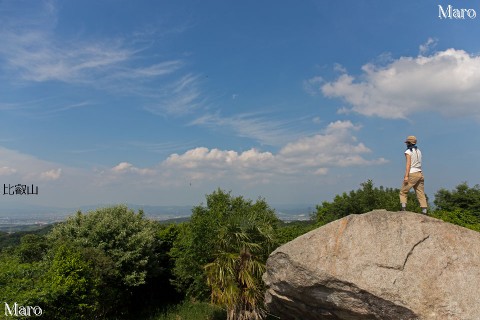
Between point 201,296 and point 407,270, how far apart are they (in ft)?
41.4

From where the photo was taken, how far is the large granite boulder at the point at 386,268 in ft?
32.4

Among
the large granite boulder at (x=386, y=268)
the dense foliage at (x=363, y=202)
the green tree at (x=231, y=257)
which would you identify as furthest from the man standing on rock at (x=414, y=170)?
the dense foliage at (x=363, y=202)

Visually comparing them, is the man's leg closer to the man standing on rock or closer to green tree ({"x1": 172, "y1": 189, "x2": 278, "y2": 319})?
the man standing on rock

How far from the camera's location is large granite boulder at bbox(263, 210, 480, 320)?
9875 mm

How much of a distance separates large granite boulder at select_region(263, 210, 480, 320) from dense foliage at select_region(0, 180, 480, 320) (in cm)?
445

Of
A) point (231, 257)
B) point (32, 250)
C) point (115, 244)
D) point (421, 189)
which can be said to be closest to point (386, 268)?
point (421, 189)

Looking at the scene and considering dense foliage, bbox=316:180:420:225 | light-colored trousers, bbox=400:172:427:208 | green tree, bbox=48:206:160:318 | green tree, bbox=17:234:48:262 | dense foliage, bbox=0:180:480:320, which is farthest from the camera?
dense foliage, bbox=316:180:420:225

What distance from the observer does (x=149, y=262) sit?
26.1 meters

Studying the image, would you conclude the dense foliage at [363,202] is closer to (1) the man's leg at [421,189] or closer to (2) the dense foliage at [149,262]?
(2) the dense foliage at [149,262]

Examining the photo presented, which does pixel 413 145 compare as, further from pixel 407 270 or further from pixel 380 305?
pixel 380 305

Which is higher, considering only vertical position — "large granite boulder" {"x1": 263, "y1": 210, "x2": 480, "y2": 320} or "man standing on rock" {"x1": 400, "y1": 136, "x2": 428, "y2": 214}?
"man standing on rock" {"x1": 400, "y1": 136, "x2": 428, "y2": 214}

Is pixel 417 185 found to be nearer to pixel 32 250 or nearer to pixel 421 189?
pixel 421 189

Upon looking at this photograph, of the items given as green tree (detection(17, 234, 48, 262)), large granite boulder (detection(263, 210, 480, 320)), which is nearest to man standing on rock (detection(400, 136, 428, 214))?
large granite boulder (detection(263, 210, 480, 320))

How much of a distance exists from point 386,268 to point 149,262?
19871 mm
